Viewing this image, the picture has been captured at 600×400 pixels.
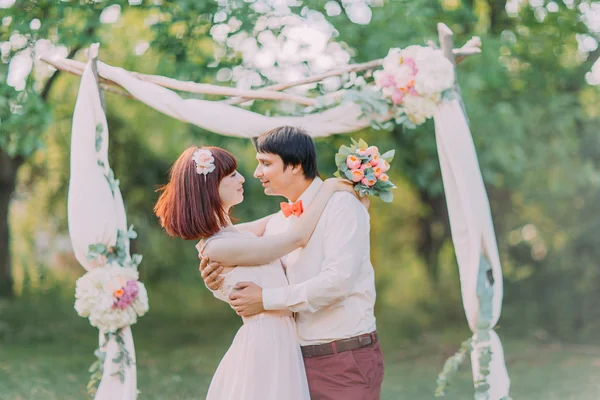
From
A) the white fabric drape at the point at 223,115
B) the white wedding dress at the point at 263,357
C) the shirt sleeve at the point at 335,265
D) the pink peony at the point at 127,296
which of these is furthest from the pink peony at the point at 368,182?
the pink peony at the point at 127,296

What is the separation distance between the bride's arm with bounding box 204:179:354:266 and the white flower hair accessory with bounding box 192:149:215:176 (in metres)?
0.29

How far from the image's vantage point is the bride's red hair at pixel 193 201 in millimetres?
3035

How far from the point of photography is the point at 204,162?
305cm

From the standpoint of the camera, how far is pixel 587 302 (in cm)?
1137

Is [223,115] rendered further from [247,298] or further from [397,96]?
[247,298]

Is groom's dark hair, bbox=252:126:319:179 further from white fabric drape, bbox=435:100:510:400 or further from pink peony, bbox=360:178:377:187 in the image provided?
white fabric drape, bbox=435:100:510:400

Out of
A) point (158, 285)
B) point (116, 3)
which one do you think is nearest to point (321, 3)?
point (116, 3)

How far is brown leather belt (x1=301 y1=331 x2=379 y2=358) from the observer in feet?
9.96

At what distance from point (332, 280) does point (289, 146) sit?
1.98 feet

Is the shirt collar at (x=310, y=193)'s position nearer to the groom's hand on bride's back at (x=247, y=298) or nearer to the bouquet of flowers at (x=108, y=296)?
the groom's hand on bride's back at (x=247, y=298)

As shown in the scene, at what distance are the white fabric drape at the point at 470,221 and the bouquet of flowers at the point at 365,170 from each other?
2.09ft

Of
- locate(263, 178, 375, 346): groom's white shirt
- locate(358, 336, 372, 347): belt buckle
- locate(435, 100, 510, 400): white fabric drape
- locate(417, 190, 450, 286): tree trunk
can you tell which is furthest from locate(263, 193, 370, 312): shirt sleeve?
locate(417, 190, 450, 286): tree trunk

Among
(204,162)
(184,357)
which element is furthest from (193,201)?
(184,357)

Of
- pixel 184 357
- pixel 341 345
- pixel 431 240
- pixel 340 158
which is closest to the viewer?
pixel 341 345
